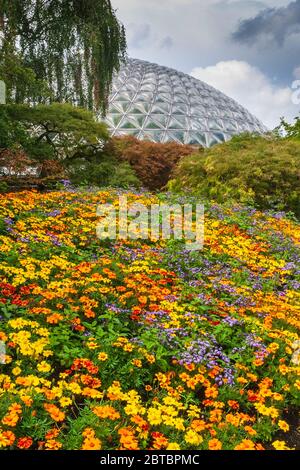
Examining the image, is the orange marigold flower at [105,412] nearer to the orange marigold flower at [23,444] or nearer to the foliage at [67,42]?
the orange marigold flower at [23,444]

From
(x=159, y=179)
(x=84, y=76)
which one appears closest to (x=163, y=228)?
(x=84, y=76)

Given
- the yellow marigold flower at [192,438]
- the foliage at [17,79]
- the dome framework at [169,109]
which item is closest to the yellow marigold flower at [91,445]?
the yellow marigold flower at [192,438]

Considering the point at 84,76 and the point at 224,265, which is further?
the point at 84,76

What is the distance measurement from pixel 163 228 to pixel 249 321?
3807mm

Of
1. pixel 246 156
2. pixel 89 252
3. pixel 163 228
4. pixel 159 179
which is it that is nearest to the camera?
pixel 89 252

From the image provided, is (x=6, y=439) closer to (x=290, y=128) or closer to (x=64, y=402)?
(x=64, y=402)

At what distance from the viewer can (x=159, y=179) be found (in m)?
19.6

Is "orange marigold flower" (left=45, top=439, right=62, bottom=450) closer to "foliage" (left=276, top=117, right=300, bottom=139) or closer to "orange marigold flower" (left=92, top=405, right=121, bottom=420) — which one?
"orange marigold flower" (left=92, top=405, right=121, bottom=420)

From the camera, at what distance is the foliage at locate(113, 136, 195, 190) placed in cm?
1852

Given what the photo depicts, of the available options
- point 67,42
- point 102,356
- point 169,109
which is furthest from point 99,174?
point 169,109

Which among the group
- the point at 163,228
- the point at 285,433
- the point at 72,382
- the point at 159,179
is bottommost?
the point at 285,433

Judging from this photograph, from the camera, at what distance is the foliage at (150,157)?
60.7ft

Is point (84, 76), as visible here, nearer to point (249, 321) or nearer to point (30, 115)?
point (30, 115)

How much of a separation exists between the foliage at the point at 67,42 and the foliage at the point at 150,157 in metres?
4.21
